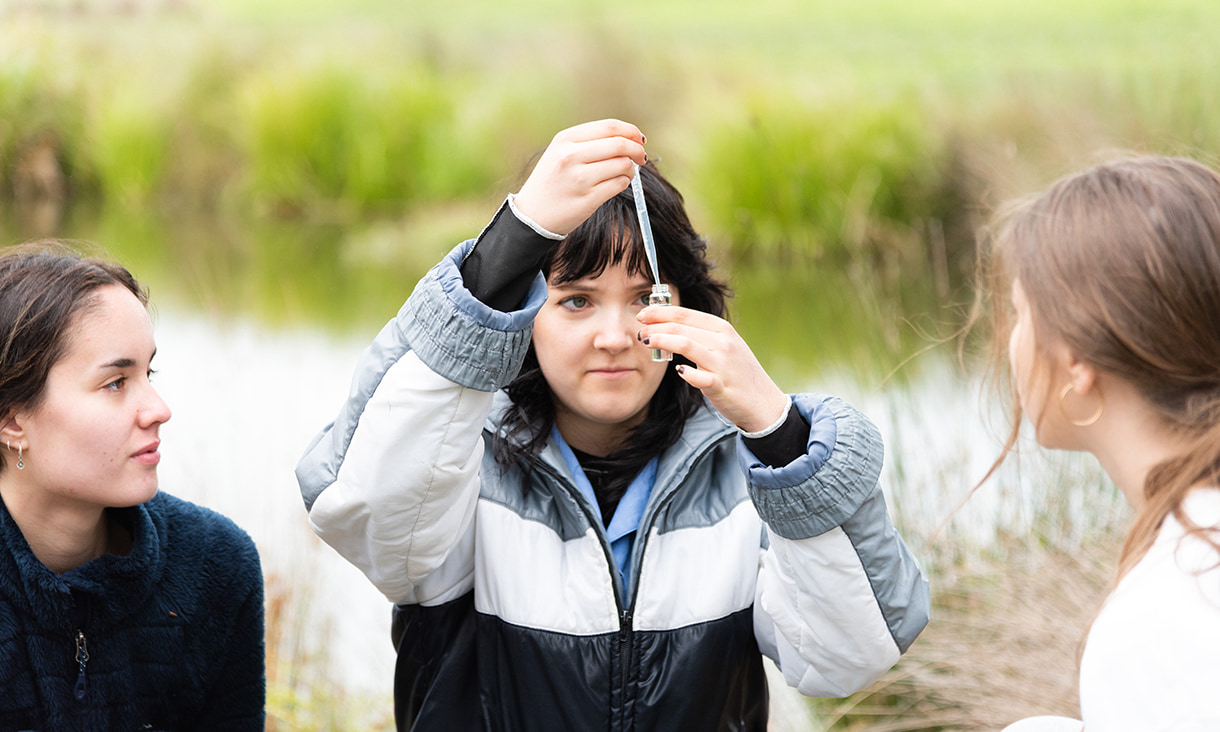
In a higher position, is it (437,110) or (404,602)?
(437,110)

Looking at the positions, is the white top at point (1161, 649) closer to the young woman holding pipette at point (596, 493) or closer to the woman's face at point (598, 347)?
the young woman holding pipette at point (596, 493)

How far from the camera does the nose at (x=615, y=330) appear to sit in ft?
5.84

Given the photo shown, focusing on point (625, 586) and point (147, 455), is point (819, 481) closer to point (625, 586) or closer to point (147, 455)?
point (625, 586)

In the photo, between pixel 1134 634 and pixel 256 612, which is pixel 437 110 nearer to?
pixel 256 612

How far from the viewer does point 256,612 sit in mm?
2096

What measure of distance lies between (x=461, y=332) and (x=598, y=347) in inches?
12.4

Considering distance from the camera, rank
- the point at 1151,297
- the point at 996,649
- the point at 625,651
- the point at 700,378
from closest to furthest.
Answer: the point at 1151,297 → the point at 700,378 → the point at 625,651 → the point at 996,649

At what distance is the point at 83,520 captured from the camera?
1.90 meters

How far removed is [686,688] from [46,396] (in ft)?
3.54

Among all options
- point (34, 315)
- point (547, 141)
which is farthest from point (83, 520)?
point (547, 141)

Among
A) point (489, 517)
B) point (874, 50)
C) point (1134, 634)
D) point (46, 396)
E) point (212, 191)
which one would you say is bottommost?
→ point (1134, 634)

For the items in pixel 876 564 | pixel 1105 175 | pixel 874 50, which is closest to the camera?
pixel 1105 175

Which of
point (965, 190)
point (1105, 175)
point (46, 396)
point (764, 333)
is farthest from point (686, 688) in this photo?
point (965, 190)

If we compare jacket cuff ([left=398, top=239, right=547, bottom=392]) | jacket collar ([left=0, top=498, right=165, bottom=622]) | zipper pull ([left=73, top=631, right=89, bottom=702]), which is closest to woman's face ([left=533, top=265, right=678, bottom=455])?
jacket cuff ([left=398, top=239, right=547, bottom=392])
